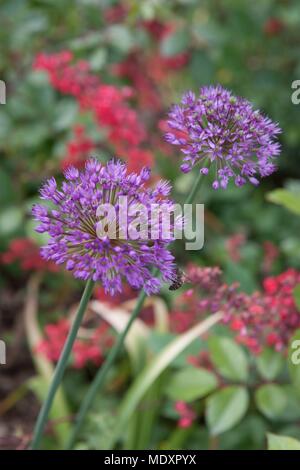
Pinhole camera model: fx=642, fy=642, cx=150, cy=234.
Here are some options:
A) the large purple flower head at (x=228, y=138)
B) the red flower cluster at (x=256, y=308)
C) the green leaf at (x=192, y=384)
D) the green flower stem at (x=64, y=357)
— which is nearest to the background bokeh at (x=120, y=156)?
the green leaf at (x=192, y=384)

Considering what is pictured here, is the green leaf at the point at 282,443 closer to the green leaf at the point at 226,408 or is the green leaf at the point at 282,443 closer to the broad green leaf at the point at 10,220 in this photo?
the green leaf at the point at 226,408

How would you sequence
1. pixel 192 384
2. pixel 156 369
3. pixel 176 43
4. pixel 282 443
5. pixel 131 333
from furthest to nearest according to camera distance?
1. pixel 176 43
2. pixel 131 333
3. pixel 156 369
4. pixel 192 384
5. pixel 282 443

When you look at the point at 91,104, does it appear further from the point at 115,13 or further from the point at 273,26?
the point at 273,26

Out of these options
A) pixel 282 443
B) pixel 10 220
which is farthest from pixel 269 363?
pixel 10 220

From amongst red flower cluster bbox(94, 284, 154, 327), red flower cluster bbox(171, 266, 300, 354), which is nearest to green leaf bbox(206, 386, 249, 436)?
red flower cluster bbox(171, 266, 300, 354)

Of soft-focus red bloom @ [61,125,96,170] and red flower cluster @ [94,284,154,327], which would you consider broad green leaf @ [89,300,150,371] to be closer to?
red flower cluster @ [94,284,154,327]
